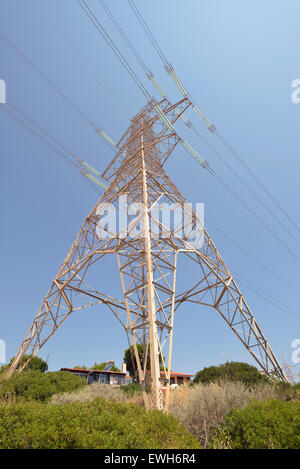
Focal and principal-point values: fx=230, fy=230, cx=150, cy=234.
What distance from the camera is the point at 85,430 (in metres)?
4.07

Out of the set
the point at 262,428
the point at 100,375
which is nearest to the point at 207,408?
the point at 262,428

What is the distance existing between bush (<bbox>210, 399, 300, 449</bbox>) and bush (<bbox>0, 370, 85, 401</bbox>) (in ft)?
25.8

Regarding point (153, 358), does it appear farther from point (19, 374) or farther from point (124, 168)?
point (124, 168)

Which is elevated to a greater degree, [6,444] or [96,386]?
[6,444]

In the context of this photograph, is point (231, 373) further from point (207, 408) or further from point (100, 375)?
point (100, 375)

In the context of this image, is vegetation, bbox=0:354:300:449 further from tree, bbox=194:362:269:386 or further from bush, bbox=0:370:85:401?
tree, bbox=194:362:269:386

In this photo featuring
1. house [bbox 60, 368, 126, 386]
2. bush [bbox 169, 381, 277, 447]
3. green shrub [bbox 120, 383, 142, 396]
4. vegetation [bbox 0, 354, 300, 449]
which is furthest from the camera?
house [bbox 60, 368, 126, 386]

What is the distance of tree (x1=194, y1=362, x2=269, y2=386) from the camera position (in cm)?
1331

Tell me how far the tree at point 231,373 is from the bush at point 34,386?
7.72 meters

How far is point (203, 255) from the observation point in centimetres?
1209

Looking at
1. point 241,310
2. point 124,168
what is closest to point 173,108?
point 124,168

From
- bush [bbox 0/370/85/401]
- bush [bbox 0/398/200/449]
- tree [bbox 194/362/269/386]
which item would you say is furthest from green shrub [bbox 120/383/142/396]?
bush [bbox 0/398/200/449]

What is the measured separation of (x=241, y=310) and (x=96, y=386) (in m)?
8.60
